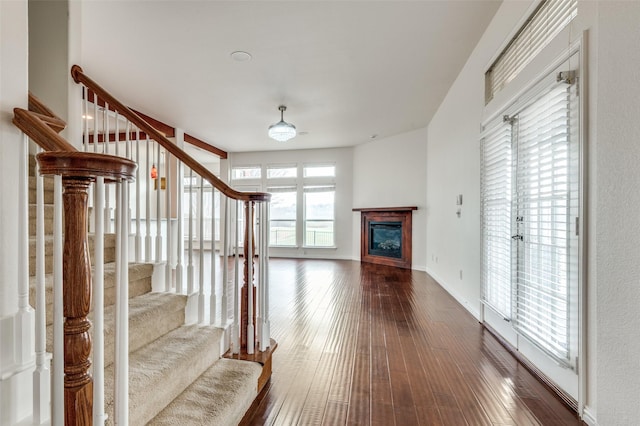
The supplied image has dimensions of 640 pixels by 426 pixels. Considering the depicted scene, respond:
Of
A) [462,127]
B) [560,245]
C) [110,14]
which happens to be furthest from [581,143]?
[110,14]

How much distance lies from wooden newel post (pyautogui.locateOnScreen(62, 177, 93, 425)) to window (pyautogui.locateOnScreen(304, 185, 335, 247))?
6.86 metres

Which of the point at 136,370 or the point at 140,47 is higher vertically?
the point at 140,47

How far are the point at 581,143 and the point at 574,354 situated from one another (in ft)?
3.75

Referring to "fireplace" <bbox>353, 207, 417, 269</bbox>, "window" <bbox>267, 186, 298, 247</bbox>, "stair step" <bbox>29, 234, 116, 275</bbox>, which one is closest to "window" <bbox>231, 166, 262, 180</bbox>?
"window" <bbox>267, 186, 298, 247</bbox>

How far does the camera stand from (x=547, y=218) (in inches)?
73.5

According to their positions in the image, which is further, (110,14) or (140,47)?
(140,47)

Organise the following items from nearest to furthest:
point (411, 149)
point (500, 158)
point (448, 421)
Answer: point (448, 421) < point (500, 158) < point (411, 149)

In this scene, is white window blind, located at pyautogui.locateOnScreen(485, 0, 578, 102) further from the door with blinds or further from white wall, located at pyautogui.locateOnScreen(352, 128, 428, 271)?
white wall, located at pyautogui.locateOnScreen(352, 128, 428, 271)

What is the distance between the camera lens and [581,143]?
5.10 feet

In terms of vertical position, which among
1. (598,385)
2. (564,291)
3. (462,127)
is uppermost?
(462,127)

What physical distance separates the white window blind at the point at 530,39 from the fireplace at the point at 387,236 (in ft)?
11.4

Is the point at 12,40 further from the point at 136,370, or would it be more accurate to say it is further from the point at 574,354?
the point at 574,354

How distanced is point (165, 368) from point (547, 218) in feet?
7.64

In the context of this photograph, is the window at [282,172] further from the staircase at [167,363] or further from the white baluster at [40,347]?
the white baluster at [40,347]
